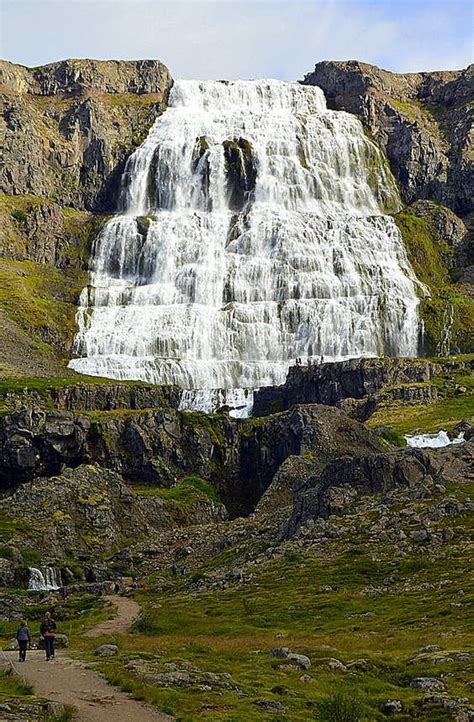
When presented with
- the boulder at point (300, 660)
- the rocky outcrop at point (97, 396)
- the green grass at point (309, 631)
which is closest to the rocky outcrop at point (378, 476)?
the green grass at point (309, 631)

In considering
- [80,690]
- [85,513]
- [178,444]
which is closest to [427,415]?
[178,444]

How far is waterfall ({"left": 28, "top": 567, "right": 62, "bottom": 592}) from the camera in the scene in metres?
85.8

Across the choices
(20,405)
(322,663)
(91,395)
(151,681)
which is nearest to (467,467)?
(322,663)

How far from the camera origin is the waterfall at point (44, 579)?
8583 cm

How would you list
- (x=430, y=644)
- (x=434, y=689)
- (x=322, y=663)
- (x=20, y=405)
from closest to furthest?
1. (x=434, y=689)
2. (x=322, y=663)
3. (x=430, y=644)
4. (x=20, y=405)

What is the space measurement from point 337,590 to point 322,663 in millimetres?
20078

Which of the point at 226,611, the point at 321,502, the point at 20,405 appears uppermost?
the point at 20,405

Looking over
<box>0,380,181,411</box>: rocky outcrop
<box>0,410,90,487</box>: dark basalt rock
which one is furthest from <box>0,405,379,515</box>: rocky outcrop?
<box>0,380,181,411</box>: rocky outcrop

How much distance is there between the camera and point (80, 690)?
34656 mm

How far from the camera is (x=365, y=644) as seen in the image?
1777 inches

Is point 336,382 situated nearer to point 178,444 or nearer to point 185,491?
point 178,444

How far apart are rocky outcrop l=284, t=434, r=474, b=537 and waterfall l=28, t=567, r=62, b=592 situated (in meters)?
22.5

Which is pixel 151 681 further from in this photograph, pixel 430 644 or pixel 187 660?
pixel 430 644

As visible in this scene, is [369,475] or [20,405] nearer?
[369,475]
